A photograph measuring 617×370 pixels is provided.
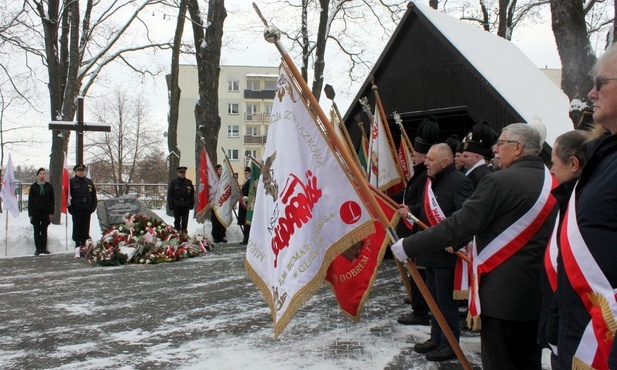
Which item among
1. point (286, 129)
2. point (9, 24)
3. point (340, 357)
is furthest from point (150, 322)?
point (9, 24)

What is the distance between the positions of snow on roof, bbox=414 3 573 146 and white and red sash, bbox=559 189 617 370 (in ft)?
22.7

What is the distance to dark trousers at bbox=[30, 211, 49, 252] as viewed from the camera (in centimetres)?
1134

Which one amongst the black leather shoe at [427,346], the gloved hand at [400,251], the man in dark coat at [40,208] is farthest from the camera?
the man in dark coat at [40,208]

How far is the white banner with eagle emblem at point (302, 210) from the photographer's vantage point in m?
3.73

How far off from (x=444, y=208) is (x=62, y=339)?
4.03m

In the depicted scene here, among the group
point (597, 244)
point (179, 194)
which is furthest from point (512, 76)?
point (597, 244)

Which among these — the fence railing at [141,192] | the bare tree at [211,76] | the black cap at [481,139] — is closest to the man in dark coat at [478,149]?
the black cap at [481,139]

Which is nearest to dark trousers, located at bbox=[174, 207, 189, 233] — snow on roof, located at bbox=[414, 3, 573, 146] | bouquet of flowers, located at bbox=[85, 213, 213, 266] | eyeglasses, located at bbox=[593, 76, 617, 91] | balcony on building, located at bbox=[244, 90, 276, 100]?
bouquet of flowers, located at bbox=[85, 213, 213, 266]

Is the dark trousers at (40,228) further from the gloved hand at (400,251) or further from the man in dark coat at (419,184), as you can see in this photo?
the gloved hand at (400,251)

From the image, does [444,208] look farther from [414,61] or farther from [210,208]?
[210,208]

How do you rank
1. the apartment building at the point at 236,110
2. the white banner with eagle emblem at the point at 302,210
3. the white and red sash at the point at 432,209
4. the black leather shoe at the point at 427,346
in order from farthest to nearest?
the apartment building at the point at 236,110 → the black leather shoe at the point at 427,346 → the white and red sash at the point at 432,209 → the white banner with eagle emblem at the point at 302,210

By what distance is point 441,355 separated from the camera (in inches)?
179

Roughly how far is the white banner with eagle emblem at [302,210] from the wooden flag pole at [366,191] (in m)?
0.13

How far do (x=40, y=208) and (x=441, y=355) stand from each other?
9847mm
